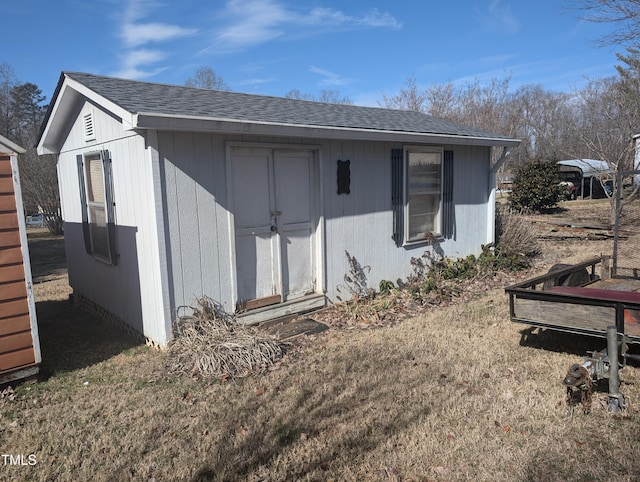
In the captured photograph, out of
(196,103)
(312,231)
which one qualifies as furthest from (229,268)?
(196,103)

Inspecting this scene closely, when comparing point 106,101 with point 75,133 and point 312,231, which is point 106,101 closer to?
point 75,133

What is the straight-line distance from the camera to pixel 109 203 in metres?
5.55

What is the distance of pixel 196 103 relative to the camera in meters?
5.41

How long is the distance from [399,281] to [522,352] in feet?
8.79

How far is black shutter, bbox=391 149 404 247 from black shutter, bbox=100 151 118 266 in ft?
12.5

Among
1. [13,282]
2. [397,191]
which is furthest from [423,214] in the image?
[13,282]

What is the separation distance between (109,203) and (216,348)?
2.38 m

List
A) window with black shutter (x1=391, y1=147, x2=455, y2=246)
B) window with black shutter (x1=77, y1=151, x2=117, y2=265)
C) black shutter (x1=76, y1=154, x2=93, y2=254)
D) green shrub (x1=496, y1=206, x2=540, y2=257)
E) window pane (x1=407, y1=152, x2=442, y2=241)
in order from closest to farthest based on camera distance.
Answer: window with black shutter (x1=77, y1=151, x2=117, y2=265) < black shutter (x1=76, y1=154, x2=93, y2=254) < window with black shutter (x1=391, y1=147, x2=455, y2=246) < window pane (x1=407, y1=152, x2=442, y2=241) < green shrub (x1=496, y1=206, x2=540, y2=257)

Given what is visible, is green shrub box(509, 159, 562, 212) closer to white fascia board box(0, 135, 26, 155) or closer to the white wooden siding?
the white wooden siding

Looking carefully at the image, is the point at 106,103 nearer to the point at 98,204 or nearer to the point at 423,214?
the point at 98,204

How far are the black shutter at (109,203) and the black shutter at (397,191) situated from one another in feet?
12.5

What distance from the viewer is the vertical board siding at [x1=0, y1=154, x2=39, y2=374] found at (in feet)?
12.8

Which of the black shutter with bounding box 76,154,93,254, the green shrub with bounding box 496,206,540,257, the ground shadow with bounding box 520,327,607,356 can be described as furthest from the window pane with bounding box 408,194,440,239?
the black shutter with bounding box 76,154,93,254

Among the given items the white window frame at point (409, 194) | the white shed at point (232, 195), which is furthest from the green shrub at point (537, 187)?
the white window frame at point (409, 194)
